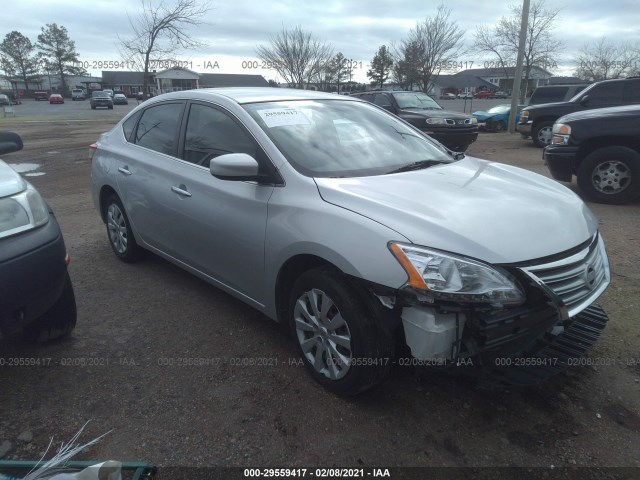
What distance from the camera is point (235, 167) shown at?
2664mm

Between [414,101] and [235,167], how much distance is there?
10871 mm

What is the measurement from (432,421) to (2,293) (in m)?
2.26

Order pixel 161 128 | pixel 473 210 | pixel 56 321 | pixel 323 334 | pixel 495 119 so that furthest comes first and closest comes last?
pixel 495 119, pixel 161 128, pixel 56 321, pixel 323 334, pixel 473 210

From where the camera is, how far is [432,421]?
7.83 feet

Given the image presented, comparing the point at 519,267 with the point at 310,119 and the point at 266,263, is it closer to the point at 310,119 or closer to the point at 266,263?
the point at 266,263

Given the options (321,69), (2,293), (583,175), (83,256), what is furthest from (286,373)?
(321,69)

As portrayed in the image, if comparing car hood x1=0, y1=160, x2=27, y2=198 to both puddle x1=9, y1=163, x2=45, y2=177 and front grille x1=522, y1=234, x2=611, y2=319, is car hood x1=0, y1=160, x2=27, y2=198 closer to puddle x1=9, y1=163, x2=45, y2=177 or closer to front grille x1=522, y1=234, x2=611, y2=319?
front grille x1=522, y1=234, x2=611, y2=319

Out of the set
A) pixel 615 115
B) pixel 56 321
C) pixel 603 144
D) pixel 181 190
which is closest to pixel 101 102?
pixel 603 144

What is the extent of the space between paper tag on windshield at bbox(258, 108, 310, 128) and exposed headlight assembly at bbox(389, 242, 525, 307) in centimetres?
145

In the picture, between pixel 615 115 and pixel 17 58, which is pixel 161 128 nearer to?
pixel 615 115

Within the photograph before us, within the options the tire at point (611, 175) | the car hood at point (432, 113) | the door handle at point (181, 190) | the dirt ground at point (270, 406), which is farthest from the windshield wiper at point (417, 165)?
the car hood at point (432, 113)

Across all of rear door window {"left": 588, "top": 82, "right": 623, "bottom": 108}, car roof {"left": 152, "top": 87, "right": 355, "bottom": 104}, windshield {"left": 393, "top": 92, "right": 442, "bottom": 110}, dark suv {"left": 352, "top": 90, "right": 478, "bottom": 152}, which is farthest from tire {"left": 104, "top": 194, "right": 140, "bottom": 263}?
rear door window {"left": 588, "top": 82, "right": 623, "bottom": 108}

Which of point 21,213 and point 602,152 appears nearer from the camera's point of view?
point 21,213

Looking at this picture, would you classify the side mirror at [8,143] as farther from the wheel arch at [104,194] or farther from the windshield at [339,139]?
the windshield at [339,139]
